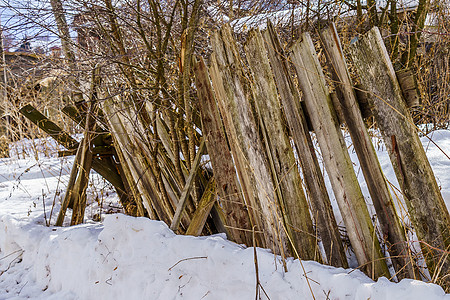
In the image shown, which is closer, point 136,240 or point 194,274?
point 194,274

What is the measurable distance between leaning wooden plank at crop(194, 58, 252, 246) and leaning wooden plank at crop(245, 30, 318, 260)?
0.37 meters

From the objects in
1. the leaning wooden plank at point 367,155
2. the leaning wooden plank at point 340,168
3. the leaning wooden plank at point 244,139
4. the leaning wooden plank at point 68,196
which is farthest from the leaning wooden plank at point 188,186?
the leaning wooden plank at point 68,196

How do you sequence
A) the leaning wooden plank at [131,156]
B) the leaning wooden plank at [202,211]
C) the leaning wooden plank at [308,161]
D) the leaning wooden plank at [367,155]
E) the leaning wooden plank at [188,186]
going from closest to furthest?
the leaning wooden plank at [367,155] → the leaning wooden plank at [308,161] → the leaning wooden plank at [188,186] → the leaning wooden plank at [202,211] → the leaning wooden plank at [131,156]

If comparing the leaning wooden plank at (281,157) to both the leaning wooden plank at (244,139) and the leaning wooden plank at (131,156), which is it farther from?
the leaning wooden plank at (131,156)

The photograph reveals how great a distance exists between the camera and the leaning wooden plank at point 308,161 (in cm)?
208

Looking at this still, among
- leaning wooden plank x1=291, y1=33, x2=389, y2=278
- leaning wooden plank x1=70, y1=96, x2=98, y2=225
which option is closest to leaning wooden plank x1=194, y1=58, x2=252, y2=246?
leaning wooden plank x1=291, y1=33, x2=389, y2=278

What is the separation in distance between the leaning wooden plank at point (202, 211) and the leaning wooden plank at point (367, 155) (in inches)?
45.8

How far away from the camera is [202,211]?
268 cm

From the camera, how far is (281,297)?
1806 millimetres

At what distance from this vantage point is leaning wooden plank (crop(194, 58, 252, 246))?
245cm

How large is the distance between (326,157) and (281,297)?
0.80 meters

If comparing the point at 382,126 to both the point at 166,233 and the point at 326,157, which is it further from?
the point at 166,233

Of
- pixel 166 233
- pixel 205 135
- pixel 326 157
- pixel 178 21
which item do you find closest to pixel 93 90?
pixel 178 21

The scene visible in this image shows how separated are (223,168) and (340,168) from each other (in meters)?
0.82
